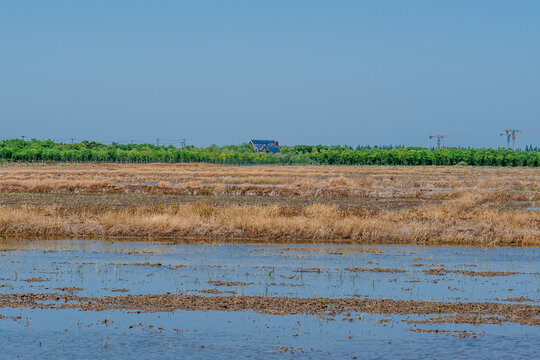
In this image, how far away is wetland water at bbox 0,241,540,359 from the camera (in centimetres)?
1194

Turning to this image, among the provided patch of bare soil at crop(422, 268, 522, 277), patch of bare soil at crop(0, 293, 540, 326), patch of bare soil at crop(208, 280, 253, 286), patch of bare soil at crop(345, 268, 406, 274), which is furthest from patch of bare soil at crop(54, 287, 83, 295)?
patch of bare soil at crop(422, 268, 522, 277)

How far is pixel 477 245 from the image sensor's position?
2630cm

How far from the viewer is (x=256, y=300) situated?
15.0 meters

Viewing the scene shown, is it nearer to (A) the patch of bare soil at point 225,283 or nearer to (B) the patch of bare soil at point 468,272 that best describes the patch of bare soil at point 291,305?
(A) the patch of bare soil at point 225,283

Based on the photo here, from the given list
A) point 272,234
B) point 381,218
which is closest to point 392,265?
point 272,234

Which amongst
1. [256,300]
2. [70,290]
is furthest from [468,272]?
[70,290]

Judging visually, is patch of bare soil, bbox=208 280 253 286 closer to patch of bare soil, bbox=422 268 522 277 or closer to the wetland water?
the wetland water

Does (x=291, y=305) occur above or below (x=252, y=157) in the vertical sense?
below

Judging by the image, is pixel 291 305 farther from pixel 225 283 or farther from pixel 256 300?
pixel 225 283

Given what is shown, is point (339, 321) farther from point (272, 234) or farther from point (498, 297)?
point (272, 234)

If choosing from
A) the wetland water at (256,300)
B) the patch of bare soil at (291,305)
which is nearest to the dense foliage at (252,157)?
the wetland water at (256,300)

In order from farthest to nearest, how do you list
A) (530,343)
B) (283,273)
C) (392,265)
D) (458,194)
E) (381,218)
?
(458,194)
(381,218)
(392,265)
(283,273)
(530,343)

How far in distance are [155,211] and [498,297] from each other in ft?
60.5

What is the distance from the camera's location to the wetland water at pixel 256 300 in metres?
11.9
